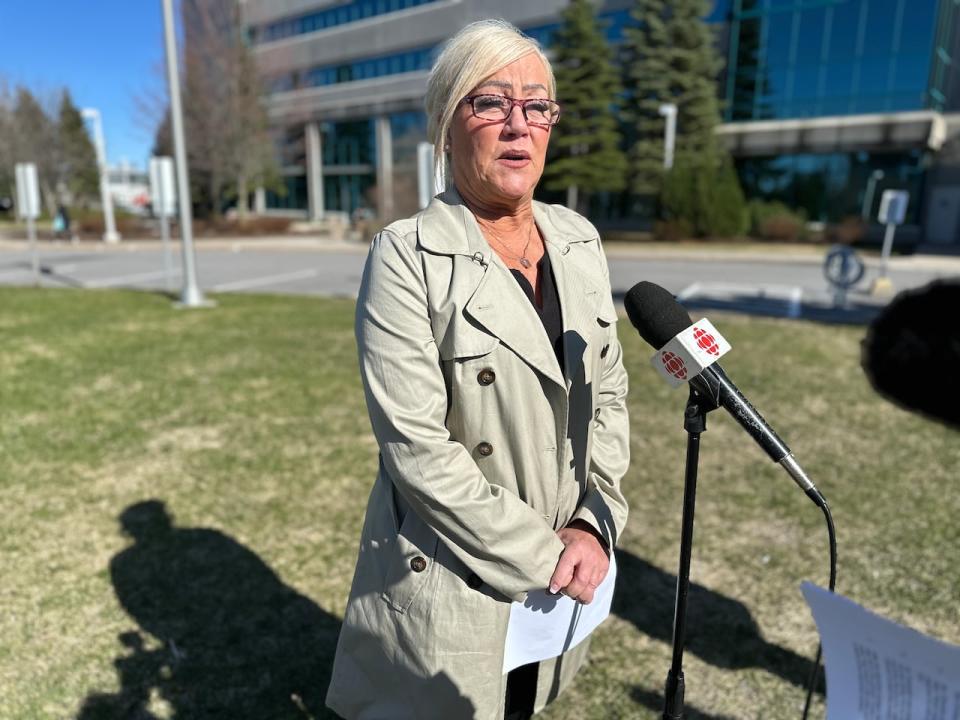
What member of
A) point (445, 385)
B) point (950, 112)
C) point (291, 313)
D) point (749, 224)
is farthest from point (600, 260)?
point (950, 112)

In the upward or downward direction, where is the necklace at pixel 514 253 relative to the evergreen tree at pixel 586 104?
downward

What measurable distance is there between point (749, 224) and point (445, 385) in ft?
94.7

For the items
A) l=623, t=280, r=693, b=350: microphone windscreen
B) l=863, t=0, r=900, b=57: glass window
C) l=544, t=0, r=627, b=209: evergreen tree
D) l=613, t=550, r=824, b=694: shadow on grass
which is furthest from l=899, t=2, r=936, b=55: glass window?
l=623, t=280, r=693, b=350: microphone windscreen

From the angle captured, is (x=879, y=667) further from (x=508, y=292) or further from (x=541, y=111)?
(x=541, y=111)

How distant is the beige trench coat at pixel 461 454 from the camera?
1.52 meters

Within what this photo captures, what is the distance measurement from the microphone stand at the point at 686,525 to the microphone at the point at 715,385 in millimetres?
33

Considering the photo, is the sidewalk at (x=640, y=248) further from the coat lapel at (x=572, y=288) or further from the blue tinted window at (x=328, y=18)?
the coat lapel at (x=572, y=288)

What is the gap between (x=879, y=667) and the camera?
3.10 ft

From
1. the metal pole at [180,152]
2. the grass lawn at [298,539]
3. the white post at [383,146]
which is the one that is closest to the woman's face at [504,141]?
the grass lawn at [298,539]

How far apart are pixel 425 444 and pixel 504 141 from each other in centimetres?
73

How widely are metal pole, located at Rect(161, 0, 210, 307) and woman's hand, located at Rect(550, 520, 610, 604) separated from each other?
11320mm

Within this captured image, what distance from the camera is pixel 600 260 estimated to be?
6.26ft

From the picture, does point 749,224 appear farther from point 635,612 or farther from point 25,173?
point 635,612

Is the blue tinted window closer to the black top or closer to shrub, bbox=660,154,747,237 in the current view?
shrub, bbox=660,154,747,237
